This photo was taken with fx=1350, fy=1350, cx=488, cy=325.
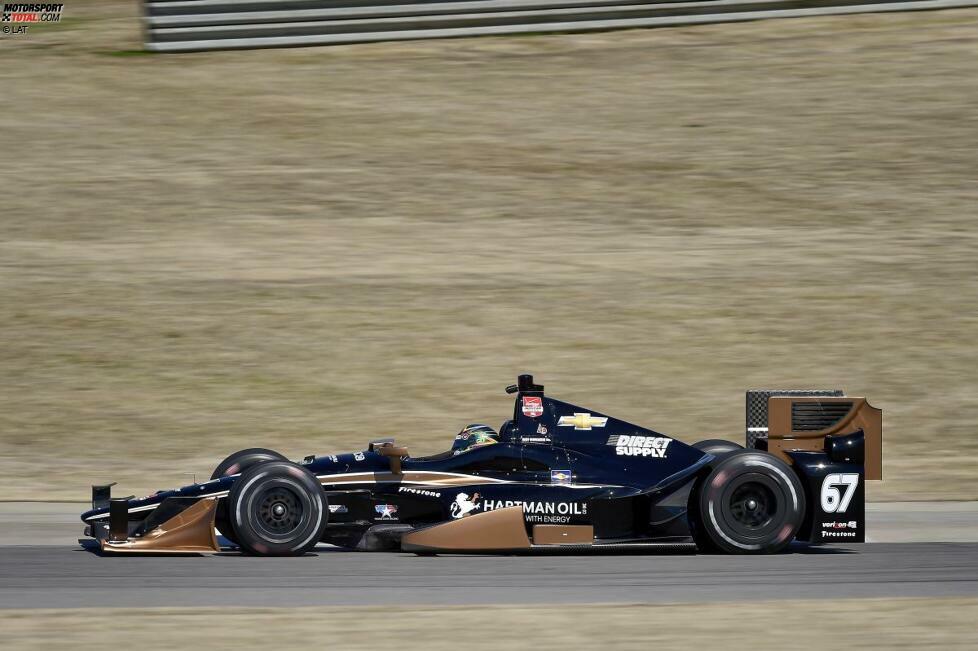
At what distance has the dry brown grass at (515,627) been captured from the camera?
589cm

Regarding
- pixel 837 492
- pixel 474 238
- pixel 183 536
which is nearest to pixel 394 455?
pixel 183 536

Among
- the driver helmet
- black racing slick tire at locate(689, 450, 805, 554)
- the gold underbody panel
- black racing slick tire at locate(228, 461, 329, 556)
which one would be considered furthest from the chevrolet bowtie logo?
the gold underbody panel

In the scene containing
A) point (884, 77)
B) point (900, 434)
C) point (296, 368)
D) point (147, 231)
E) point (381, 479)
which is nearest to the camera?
point (381, 479)

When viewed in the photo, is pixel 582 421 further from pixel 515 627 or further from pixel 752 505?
pixel 515 627

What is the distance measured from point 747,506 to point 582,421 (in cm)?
122

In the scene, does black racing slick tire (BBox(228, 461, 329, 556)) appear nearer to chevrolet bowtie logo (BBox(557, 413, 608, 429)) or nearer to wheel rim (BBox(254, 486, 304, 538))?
wheel rim (BBox(254, 486, 304, 538))

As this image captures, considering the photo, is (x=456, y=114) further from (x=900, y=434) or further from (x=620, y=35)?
(x=900, y=434)

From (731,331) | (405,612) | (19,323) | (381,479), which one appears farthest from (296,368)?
(405,612)

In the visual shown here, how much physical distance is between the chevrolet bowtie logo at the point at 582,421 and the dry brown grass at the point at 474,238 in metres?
4.16

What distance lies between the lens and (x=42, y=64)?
2242 cm

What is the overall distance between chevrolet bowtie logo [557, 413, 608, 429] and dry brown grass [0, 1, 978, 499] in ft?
13.6

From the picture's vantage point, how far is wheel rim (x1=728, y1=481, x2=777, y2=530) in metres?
8.52

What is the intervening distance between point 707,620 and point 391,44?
1763 cm

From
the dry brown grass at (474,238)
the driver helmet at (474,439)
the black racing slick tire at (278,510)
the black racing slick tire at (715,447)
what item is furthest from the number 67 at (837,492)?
the dry brown grass at (474,238)
